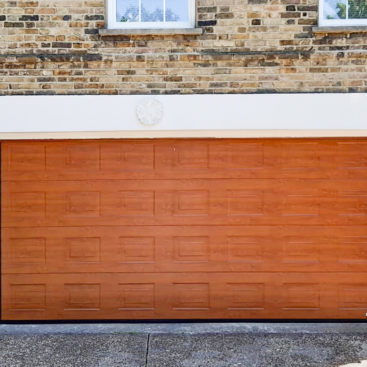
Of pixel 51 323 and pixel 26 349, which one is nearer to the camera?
pixel 26 349

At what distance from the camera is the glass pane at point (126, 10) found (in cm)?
598

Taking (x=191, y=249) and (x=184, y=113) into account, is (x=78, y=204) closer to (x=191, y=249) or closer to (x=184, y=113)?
(x=191, y=249)

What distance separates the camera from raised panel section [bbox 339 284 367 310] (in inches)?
235

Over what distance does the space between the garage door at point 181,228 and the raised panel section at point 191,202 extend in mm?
12

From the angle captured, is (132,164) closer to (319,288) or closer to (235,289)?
(235,289)

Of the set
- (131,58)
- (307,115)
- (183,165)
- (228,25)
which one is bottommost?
(183,165)

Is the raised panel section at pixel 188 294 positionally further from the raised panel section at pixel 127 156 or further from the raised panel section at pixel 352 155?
the raised panel section at pixel 352 155

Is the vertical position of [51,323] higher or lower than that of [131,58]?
lower

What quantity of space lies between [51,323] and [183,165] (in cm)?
249

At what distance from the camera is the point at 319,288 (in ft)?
19.6

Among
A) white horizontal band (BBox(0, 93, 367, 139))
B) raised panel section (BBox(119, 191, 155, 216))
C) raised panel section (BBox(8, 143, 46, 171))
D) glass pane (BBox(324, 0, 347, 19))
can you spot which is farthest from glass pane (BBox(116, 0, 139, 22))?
glass pane (BBox(324, 0, 347, 19))

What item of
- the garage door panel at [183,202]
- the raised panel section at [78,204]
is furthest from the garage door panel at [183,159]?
the raised panel section at [78,204]

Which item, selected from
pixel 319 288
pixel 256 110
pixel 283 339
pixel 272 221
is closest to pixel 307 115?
pixel 256 110

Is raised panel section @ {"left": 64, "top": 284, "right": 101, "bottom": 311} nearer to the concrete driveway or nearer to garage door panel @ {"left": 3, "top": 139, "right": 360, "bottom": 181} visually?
the concrete driveway
